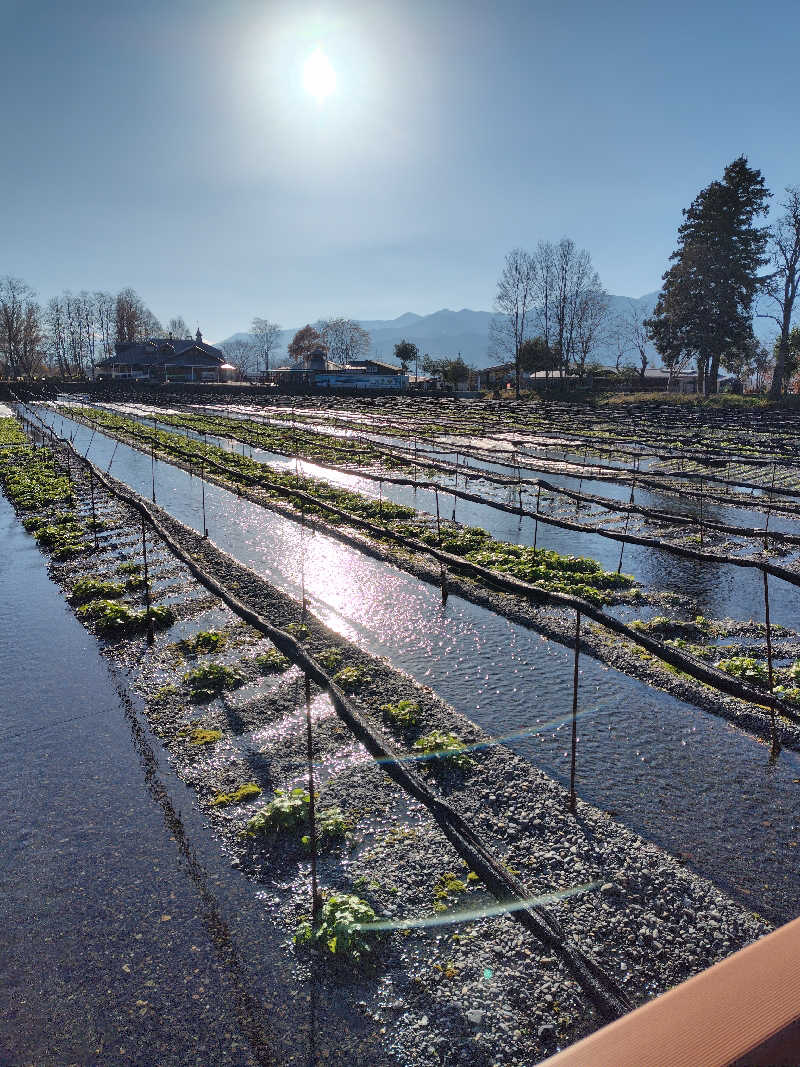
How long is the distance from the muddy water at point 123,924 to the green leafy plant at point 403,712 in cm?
265

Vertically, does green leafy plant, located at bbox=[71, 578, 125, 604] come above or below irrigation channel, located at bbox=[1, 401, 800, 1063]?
above

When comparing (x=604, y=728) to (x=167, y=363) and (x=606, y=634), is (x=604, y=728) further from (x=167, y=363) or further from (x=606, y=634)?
(x=167, y=363)

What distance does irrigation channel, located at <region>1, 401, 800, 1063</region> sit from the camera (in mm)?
4613

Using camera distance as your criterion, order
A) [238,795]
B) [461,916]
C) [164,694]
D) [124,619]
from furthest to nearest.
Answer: [124,619]
[164,694]
[238,795]
[461,916]

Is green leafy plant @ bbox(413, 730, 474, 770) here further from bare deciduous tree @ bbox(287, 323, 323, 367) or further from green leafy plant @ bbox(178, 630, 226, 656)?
bare deciduous tree @ bbox(287, 323, 323, 367)

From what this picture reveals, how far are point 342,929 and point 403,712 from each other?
133 inches

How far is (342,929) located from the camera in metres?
4.97

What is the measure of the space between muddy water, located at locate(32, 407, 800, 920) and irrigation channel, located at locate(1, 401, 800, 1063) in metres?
0.03

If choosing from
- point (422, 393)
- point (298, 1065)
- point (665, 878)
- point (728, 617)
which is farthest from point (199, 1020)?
point (422, 393)

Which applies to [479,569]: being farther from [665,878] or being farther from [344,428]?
[344,428]

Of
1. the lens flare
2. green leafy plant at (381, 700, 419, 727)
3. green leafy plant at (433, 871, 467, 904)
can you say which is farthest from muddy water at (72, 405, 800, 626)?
green leafy plant at (433, 871, 467, 904)

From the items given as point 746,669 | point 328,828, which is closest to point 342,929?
point 328,828

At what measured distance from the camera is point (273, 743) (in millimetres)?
7750

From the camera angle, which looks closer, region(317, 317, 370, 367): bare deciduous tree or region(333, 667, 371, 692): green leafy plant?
→ region(333, 667, 371, 692): green leafy plant
